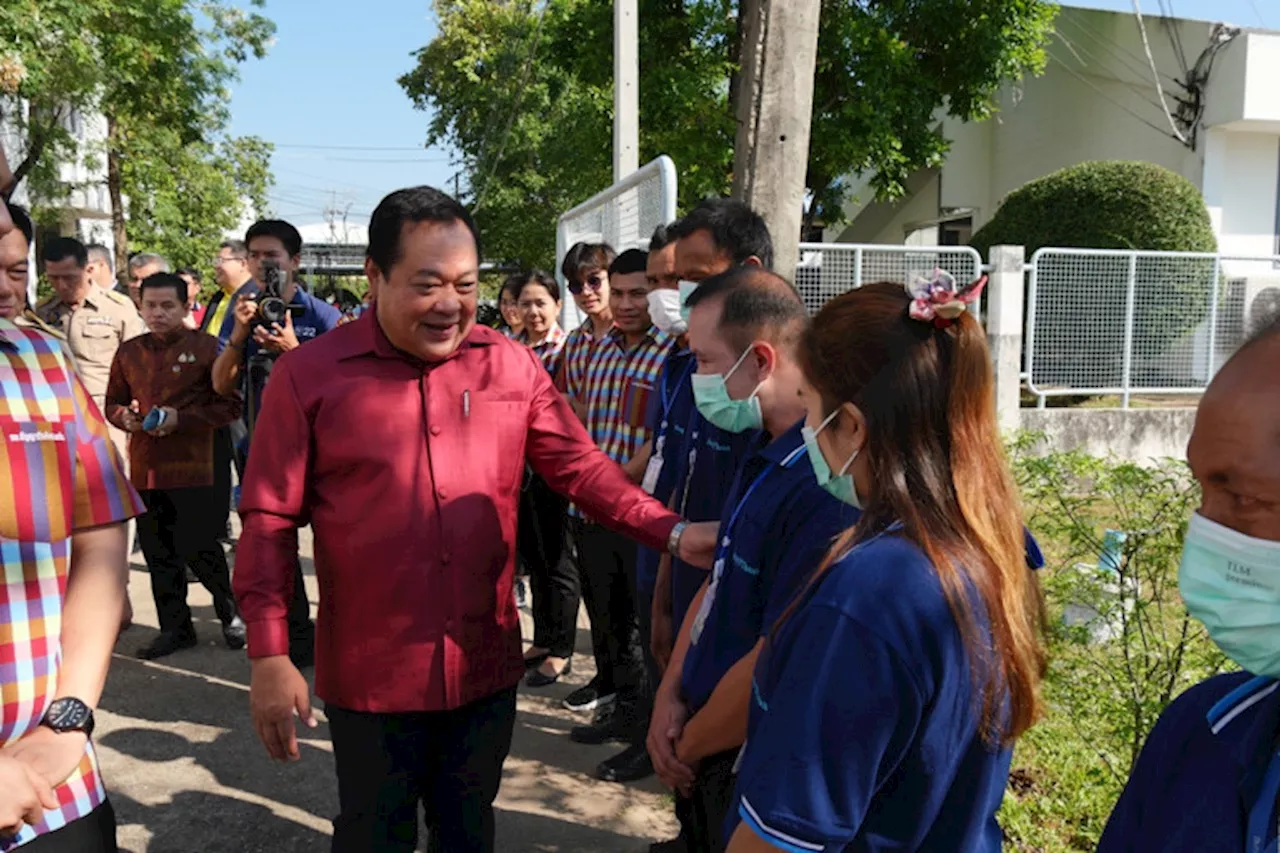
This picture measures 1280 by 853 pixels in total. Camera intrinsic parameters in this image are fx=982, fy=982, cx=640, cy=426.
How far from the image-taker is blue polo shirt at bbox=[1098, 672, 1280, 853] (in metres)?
1.16

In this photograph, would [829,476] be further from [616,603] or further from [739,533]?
[616,603]

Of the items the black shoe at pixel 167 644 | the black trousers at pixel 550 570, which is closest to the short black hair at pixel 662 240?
the black trousers at pixel 550 570

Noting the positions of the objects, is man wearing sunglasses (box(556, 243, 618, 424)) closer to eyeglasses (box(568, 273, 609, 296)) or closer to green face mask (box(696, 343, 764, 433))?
eyeglasses (box(568, 273, 609, 296))

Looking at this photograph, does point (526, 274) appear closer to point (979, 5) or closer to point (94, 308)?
point (94, 308)

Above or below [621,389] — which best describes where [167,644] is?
below

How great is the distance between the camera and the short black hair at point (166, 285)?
5234 mm

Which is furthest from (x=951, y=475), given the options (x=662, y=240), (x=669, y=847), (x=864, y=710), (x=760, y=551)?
(x=669, y=847)

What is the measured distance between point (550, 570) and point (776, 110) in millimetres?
→ 2458

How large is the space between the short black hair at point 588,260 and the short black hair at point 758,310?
264 centimetres

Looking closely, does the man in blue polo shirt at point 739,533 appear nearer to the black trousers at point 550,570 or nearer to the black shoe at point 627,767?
the black shoe at point 627,767

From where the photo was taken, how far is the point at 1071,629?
300 cm

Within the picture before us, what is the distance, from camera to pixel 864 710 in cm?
127

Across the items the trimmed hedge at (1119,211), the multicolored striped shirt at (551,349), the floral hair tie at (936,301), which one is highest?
the trimmed hedge at (1119,211)

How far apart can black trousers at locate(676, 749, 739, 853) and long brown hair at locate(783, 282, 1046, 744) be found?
0.96 meters
